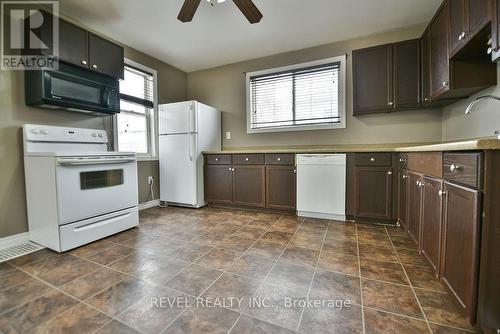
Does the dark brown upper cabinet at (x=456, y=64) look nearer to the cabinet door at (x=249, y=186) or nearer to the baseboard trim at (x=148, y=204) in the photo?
the cabinet door at (x=249, y=186)

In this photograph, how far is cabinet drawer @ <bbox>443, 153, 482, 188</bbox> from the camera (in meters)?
1.00

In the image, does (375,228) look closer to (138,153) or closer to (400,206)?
(400,206)

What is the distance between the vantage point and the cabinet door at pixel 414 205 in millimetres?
1812

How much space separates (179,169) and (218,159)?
0.64 meters

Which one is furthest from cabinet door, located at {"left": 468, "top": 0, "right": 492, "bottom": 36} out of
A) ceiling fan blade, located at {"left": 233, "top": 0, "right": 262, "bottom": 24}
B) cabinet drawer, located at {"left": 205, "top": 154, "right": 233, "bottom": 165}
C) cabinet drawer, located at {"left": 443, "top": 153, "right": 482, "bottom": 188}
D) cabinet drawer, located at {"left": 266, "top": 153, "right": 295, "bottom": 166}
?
cabinet drawer, located at {"left": 205, "top": 154, "right": 233, "bottom": 165}

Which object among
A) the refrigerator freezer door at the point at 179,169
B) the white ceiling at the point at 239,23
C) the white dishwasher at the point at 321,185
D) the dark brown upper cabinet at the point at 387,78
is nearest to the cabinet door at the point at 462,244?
the white dishwasher at the point at 321,185

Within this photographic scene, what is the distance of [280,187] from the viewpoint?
3.14 metres

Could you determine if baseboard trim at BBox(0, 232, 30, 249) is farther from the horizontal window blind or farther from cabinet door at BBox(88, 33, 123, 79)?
the horizontal window blind

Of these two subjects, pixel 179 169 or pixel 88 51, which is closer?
pixel 88 51

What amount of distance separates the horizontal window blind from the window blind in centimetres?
166

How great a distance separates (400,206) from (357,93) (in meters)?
1.50

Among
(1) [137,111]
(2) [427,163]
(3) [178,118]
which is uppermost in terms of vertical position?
(1) [137,111]

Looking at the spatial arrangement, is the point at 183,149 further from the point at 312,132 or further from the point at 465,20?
the point at 465,20

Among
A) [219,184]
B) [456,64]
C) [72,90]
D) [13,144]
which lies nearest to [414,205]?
[456,64]
